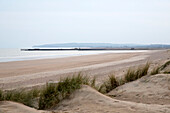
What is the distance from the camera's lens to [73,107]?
18.9ft

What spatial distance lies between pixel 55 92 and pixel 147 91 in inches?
117

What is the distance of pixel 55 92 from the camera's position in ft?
20.9

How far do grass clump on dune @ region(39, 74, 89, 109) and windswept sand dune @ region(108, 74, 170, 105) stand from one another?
1.44m

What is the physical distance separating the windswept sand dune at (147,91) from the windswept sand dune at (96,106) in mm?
1001

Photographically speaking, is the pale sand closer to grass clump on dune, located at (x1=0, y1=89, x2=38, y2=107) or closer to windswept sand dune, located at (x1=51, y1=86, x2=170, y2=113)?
grass clump on dune, located at (x1=0, y1=89, x2=38, y2=107)

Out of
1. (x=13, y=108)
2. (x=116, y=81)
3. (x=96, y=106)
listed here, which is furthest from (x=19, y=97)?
(x=116, y=81)

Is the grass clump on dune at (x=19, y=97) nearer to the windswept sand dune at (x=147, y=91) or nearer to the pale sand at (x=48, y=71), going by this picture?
the windswept sand dune at (x=147, y=91)

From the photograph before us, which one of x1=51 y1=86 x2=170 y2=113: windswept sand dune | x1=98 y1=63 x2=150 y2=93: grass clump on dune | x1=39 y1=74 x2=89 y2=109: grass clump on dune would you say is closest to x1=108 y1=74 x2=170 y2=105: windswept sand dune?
x1=98 y1=63 x2=150 y2=93: grass clump on dune

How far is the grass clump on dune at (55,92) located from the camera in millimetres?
6223

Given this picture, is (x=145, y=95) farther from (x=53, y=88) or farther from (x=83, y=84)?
(x=53, y=88)

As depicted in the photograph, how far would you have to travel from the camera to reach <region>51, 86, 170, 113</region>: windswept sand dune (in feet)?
17.3

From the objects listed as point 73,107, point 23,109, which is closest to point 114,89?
point 73,107

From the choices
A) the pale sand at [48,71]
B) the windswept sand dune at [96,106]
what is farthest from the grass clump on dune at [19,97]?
the pale sand at [48,71]

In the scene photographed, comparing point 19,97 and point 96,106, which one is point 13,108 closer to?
point 19,97
